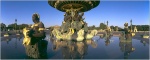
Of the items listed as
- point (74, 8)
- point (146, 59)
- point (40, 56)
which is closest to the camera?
point (146, 59)

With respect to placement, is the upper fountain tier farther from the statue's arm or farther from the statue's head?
the statue's arm

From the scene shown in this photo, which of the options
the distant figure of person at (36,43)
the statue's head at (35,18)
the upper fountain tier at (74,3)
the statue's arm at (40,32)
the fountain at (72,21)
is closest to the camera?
the distant figure of person at (36,43)

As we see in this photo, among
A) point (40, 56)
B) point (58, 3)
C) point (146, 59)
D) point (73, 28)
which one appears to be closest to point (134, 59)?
Result: point (146, 59)

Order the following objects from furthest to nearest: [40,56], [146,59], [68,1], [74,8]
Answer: [74,8], [68,1], [40,56], [146,59]

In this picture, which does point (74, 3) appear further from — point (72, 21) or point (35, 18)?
point (35, 18)

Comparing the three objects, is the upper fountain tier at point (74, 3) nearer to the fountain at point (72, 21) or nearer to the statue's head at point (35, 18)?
the fountain at point (72, 21)

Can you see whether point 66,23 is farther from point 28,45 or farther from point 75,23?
point 28,45

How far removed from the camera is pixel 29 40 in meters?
7.07

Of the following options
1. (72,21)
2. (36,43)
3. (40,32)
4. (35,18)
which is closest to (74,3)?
(72,21)

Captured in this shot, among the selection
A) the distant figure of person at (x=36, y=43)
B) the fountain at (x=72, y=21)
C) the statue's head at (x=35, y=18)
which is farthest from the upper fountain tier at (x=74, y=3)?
the distant figure of person at (x=36, y=43)

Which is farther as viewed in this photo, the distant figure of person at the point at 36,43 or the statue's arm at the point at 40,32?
the statue's arm at the point at 40,32

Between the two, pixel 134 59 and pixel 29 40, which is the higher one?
pixel 29 40

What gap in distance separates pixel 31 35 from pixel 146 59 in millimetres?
5026

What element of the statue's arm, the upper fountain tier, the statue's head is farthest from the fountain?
the statue's arm
